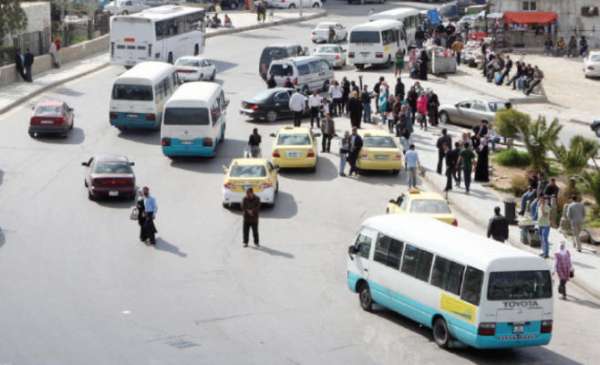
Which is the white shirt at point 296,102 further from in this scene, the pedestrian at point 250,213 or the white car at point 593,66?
the white car at point 593,66

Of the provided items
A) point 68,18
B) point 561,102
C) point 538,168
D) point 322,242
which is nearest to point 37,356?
point 322,242

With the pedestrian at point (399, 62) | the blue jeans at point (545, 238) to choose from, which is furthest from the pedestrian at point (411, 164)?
the pedestrian at point (399, 62)

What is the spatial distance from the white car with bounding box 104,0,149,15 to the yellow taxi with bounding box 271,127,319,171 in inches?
2044

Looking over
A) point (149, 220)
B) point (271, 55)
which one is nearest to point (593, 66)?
point (271, 55)

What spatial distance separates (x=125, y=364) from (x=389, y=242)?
620cm

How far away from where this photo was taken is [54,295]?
2714 centimetres

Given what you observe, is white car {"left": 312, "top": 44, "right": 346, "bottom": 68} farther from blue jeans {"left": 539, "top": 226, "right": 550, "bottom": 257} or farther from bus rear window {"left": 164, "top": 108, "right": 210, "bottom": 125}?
blue jeans {"left": 539, "top": 226, "right": 550, "bottom": 257}

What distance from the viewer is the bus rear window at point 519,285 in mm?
22938

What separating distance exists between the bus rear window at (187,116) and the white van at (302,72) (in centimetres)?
1277

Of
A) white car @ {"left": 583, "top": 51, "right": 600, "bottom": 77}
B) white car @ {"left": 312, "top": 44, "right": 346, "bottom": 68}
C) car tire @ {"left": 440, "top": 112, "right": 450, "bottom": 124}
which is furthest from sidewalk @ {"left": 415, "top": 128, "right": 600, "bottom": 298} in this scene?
white car @ {"left": 583, "top": 51, "right": 600, "bottom": 77}

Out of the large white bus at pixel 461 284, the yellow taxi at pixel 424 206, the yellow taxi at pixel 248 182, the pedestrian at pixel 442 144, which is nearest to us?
the large white bus at pixel 461 284

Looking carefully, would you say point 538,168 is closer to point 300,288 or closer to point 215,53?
point 300,288

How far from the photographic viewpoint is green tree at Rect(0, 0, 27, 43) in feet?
201

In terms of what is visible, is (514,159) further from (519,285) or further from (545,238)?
(519,285)
